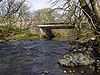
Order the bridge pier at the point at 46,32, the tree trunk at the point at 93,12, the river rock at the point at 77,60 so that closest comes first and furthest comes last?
the tree trunk at the point at 93,12, the river rock at the point at 77,60, the bridge pier at the point at 46,32

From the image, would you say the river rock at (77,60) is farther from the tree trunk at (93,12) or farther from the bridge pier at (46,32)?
the bridge pier at (46,32)

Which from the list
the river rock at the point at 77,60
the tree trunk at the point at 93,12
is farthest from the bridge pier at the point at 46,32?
the tree trunk at the point at 93,12

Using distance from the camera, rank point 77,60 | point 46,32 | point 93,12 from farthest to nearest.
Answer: point 46,32, point 77,60, point 93,12

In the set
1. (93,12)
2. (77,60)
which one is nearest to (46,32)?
(77,60)

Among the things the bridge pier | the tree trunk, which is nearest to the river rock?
the tree trunk

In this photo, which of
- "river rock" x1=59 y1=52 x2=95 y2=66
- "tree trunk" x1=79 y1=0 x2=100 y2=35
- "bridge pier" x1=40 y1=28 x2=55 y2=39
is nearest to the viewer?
"tree trunk" x1=79 y1=0 x2=100 y2=35

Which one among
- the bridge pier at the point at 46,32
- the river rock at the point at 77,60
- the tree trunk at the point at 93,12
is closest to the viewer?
the tree trunk at the point at 93,12

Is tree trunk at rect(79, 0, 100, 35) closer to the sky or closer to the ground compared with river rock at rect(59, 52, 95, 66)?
closer to the sky

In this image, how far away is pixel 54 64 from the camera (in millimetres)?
15102

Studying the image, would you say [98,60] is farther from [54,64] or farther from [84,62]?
[54,64]

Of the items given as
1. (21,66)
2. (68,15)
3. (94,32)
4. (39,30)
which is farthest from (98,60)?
(39,30)

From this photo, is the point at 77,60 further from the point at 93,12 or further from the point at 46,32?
the point at 46,32

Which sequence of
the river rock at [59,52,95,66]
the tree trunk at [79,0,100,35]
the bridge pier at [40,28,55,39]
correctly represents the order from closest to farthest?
the tree trunk at [79,0,100,35] < the river rock at [59,52,95,66] < the bridge pier at [40,28,55,39]

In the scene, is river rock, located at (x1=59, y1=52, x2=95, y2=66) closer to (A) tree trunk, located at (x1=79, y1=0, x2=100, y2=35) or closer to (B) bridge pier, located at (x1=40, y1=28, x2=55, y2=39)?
(A) tree trunk, located at (x1=79, y1=0, x2=100, y2=35)
